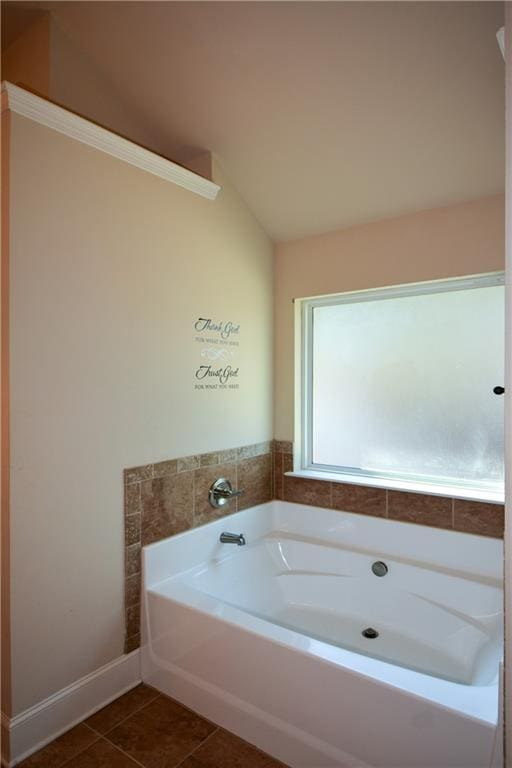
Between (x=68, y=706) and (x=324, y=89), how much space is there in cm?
278

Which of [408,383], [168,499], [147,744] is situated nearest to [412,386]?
[408,383]

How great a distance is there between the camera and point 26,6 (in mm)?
1803

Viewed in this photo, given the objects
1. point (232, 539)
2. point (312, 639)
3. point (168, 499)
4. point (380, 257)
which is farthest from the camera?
point (380, 257)

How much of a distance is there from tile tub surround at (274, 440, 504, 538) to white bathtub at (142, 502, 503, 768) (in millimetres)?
58

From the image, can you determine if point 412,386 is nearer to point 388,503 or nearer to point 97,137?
point 388,503

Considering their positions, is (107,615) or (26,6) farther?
(107,615)

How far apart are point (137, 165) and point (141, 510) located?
63.1 inches

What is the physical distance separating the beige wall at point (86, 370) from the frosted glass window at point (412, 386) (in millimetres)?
897

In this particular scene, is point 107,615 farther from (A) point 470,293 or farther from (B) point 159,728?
(A) point 470,293

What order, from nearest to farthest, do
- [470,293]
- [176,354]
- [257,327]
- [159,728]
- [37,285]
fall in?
[37,285] < [159,728] < [176,354] < [470,293] < [257,327]

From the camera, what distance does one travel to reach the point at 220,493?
2.53 meters

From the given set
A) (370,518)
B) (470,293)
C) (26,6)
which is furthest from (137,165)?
(370,518)

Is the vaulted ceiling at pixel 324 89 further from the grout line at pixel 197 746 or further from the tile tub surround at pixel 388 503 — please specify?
the grout line at pixel 197 746

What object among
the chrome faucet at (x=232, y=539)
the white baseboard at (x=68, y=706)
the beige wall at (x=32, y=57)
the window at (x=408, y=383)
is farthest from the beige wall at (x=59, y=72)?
the white baseboard at (x=68, y=706)
